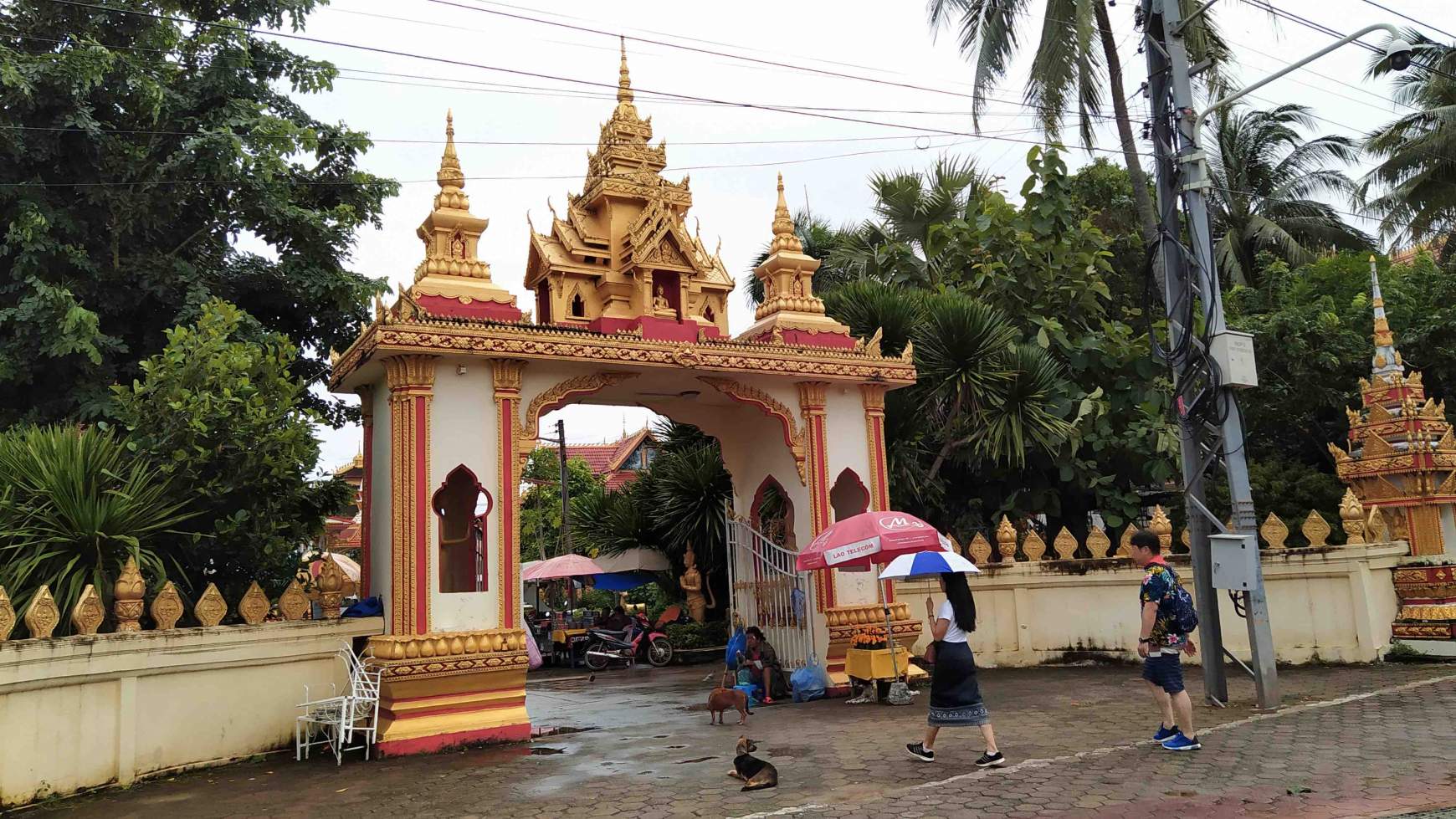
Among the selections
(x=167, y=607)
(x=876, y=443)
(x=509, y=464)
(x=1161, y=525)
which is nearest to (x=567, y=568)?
(x=876, y=443)

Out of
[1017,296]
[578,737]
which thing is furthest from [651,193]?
[1017,296]

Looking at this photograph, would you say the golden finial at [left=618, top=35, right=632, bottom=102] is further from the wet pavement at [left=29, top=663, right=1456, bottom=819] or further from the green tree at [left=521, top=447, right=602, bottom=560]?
the green tree at [left=521, top=447, right=602, bottom=560]

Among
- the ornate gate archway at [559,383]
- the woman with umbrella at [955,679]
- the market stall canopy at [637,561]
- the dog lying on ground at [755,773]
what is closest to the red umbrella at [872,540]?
the ornate gate archway at [559,383]

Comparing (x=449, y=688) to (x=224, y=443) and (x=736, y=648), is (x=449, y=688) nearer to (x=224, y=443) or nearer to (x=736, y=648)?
(x=224, y=443)

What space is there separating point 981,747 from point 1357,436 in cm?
819

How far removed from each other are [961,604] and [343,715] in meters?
5.26

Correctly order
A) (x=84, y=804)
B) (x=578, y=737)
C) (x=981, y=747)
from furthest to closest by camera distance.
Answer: (x=578, y=737), (x=981, y=747), (x=84, y=804)

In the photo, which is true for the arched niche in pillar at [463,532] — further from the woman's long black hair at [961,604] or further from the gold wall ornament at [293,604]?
the woman's long black hair at [961,604]

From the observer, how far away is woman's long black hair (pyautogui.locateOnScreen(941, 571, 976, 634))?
7406 mm

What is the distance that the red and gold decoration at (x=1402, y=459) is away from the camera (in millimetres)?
12219

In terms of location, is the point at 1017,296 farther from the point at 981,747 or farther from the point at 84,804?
the point at 84,804

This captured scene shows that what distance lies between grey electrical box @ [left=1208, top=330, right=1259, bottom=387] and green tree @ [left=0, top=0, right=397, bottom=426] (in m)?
10.5

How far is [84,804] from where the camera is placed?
745cm

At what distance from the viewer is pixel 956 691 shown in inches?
286
